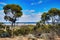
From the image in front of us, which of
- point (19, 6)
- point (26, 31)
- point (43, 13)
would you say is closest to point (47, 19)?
point (43, 13)

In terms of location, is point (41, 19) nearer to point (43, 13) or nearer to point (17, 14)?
point (43, 13)

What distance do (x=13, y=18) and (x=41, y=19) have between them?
7.75 m

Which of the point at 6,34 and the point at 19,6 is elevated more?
the point at 19,6

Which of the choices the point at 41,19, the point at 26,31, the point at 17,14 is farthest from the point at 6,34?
the point at 41,19

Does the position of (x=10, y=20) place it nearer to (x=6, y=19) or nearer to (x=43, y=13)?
(x=6, y=19)

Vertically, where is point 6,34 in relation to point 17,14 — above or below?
below

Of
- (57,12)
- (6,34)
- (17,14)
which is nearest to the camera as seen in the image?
(6,34)

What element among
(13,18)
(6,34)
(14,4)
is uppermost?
(14,4)

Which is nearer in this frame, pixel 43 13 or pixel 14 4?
pixel 14 4

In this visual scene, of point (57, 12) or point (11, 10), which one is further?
point (57, 12)

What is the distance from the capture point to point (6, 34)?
27312 mm

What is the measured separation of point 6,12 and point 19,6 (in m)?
2.79

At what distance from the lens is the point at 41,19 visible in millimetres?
44219

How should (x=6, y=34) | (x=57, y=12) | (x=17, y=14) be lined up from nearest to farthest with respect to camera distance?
(x=6, y=34)
(x=17, y=14)
(x=57, y=12)
